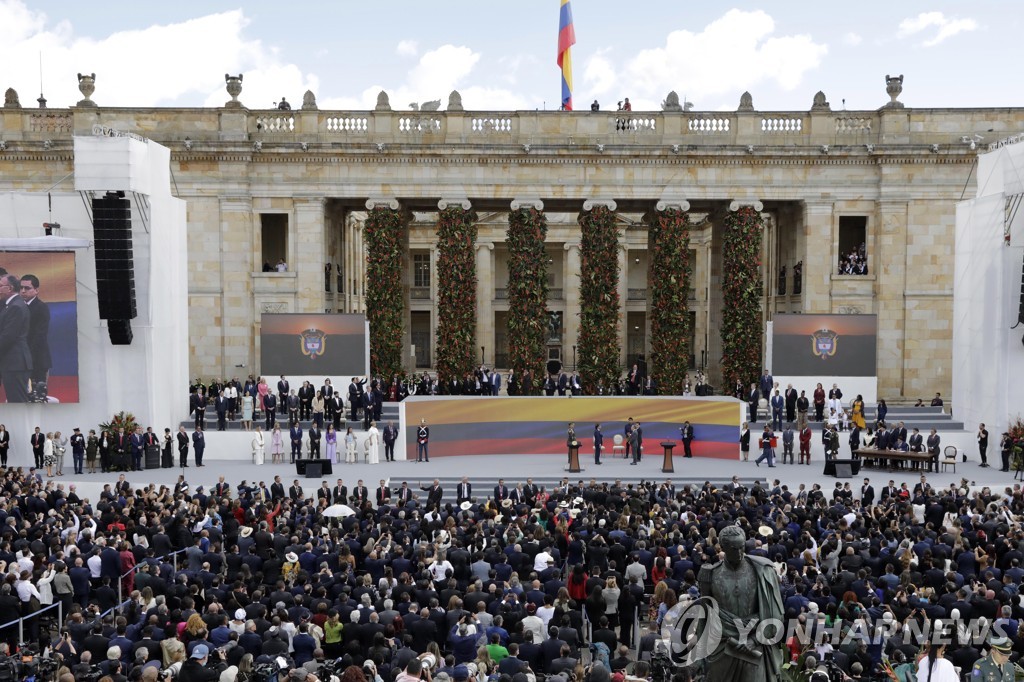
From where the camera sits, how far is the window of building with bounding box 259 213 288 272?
46.8 m

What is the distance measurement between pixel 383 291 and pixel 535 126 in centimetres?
951

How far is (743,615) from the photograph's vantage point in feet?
27.6

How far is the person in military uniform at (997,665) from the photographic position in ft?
35.6

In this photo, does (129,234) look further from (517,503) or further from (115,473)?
(517,503)

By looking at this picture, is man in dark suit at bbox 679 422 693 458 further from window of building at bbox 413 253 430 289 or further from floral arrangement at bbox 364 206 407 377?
window of building at bbox 413 253 430 289

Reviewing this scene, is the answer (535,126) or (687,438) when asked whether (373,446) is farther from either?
(535,126)

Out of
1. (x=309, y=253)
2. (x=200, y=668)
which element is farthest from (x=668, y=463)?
(x=200, y=668)

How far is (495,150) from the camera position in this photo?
137 feet

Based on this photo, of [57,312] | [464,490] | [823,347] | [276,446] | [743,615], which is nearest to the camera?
[743,615]

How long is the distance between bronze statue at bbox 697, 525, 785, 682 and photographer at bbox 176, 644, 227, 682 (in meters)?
6.29

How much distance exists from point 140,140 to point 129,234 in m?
3.22

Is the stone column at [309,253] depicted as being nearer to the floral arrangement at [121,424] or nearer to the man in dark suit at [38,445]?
the floral arrangement at [121,424]

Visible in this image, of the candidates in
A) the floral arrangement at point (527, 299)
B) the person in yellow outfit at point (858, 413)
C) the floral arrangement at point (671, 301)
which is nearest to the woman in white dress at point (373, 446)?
the floral arrangement at point (527, 299)

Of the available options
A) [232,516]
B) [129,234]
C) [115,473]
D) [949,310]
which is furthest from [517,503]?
[949,310]
